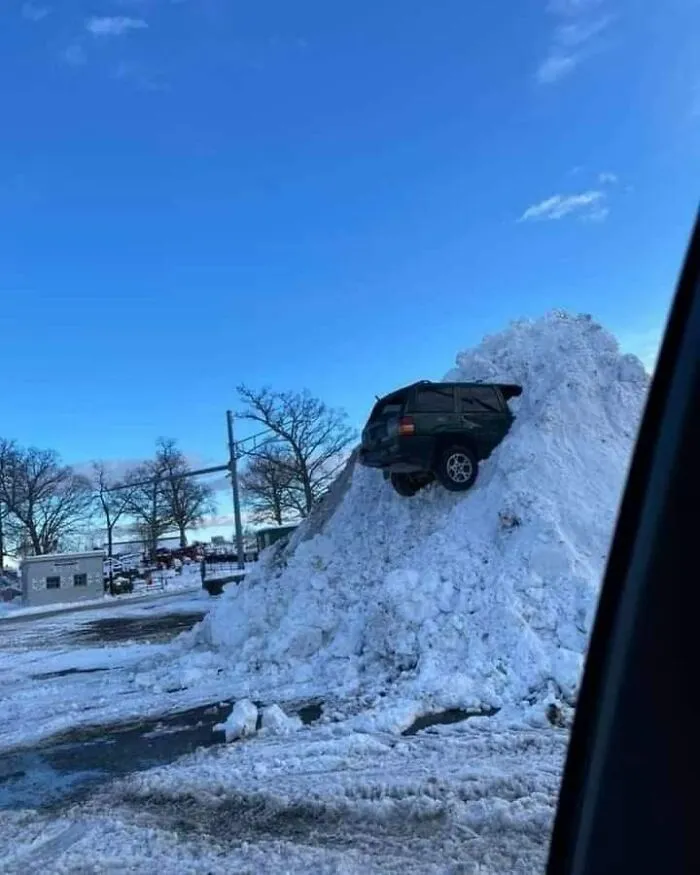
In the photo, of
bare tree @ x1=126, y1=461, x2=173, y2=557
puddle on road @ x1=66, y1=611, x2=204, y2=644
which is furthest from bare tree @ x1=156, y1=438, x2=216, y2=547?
puddle on road @ x1=66, y1=611, x2=204, y2=644

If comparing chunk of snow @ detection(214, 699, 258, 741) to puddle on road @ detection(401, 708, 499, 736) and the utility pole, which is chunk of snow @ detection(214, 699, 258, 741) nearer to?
puddle on road @ detection(401, 708, 499, 736)

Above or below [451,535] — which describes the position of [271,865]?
below

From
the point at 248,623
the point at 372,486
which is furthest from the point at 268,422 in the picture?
the point at 248,623

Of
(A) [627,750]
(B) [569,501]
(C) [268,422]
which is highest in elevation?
(C) [268,422]

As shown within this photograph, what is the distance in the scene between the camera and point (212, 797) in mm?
5340

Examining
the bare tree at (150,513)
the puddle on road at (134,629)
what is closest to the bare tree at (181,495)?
the bare tree at (150,513)

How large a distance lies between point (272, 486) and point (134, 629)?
4238 cm

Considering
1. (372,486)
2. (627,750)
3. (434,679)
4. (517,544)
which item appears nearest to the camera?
(627,750)

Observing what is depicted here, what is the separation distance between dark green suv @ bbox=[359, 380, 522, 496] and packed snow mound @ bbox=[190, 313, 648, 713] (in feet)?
1.02

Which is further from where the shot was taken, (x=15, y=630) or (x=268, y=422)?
(x=268, y=422)

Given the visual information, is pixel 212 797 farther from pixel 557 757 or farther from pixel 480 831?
pixel 557 757

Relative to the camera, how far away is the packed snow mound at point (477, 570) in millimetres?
8211

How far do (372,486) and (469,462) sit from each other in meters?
2.61

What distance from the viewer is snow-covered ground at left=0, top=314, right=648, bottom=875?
14.8ft
